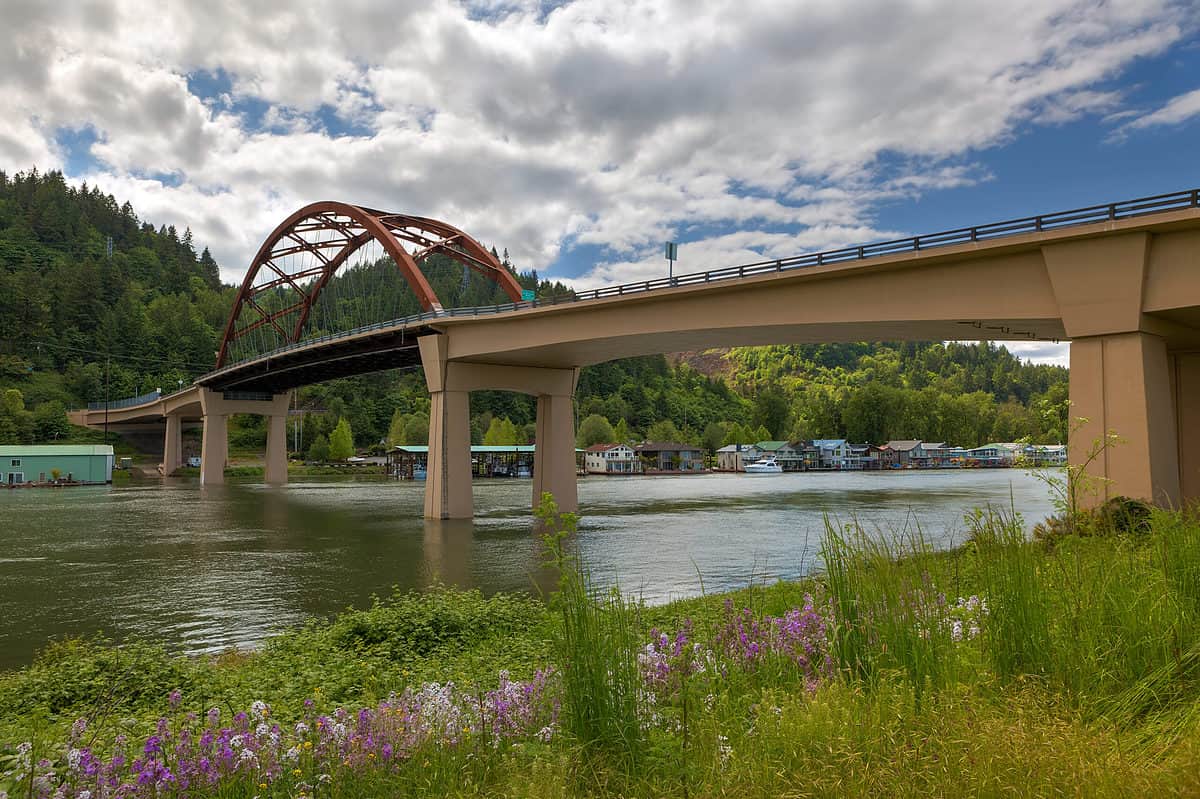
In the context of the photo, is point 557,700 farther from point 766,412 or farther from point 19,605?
point 766,412

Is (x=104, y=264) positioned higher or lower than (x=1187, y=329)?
higher

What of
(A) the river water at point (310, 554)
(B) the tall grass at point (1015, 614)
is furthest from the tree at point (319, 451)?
(B) the tall grass at point (1015, 614)

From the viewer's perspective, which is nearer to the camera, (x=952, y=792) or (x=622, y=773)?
(x=952, y=792)

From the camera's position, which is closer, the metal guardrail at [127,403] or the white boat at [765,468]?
the metal guardrail at [127,403]

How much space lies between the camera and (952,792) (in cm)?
393

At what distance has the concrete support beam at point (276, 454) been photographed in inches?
3322

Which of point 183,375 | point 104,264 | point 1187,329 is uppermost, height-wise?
point 104,264

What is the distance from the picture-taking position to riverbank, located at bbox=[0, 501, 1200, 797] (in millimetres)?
4203

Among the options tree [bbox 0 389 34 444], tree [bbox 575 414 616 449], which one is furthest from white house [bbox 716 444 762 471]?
tree [bbox 0 389 34 444]

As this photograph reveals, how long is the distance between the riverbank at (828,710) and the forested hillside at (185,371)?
93.9 metres

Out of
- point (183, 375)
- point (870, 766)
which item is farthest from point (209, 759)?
point (183, 375)

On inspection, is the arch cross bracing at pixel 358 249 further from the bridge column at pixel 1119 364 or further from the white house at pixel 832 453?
the white house at pixel 832 453

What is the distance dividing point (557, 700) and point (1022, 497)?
203 ft

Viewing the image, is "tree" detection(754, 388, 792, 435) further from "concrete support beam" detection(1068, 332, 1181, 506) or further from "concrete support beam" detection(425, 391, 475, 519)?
"concrete support beam" detection(1068, 332, 1181, 506)
